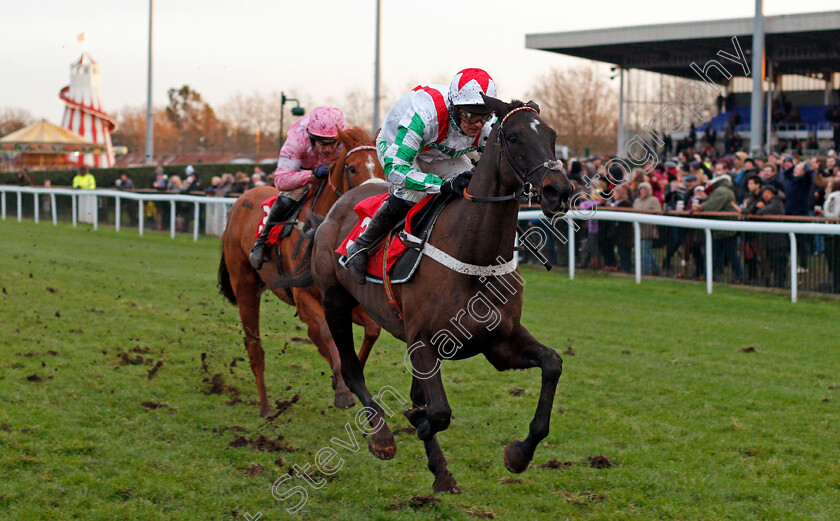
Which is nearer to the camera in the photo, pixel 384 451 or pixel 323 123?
pixel 384 451

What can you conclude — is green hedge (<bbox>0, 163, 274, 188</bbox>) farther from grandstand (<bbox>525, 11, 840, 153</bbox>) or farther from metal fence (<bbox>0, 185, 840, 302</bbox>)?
metal fence (<bbox>0, 185, 840, 302</bbox>)

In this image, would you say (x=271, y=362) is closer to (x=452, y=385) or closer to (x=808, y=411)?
(x=452, y=385)

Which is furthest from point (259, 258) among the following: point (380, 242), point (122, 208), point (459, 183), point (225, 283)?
point (122, 208)

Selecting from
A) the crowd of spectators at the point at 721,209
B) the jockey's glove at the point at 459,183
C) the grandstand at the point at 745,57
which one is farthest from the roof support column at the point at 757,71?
the jockey's glove at the point at 459,183

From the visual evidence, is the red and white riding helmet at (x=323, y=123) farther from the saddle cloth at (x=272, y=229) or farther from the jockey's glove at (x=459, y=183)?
the jockey's glove at (x=459, y=183)

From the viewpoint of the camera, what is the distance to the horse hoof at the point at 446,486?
3.99 meters

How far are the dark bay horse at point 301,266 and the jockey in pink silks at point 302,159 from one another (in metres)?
0.11

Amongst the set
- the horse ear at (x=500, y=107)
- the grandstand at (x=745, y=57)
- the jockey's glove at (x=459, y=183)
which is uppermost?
the grandstand at (x=745, y=57)

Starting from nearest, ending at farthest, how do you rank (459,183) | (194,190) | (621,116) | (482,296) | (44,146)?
(482,296) < (459,183) < (194,190) < (621,116) < (44,146)

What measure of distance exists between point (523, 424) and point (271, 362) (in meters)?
2.49

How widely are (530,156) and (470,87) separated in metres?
0.63

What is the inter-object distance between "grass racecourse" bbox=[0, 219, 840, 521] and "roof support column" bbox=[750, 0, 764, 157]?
4.24 meters

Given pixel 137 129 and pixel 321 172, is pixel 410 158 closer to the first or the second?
pixel 321 172

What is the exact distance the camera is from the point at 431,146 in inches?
165
